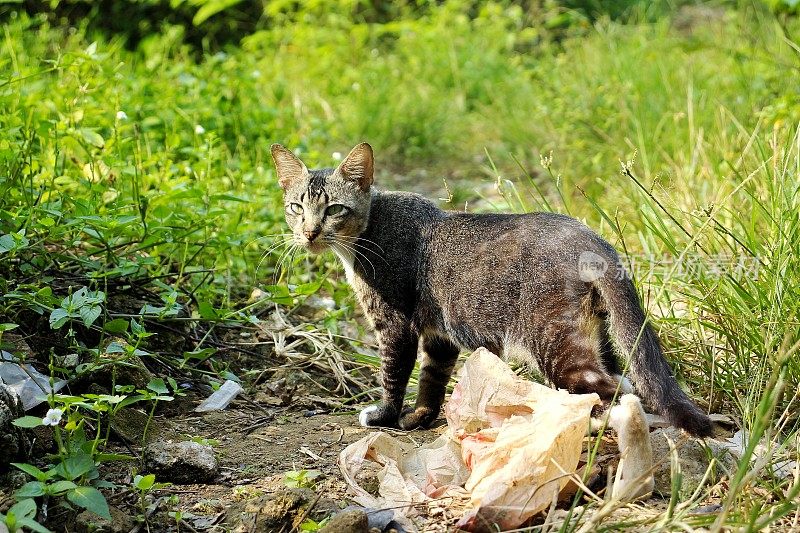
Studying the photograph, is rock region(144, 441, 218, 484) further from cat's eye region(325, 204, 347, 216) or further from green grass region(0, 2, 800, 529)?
cat's eye region(325, 204, 347, 216)

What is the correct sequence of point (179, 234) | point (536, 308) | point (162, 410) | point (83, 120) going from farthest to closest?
1. point (83, 120)
2. point (179, 234)
3. point (162, 410)
4. point (536, 308)

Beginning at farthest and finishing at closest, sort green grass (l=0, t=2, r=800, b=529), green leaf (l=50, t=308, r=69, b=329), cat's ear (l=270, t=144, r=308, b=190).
Answer: 1. cat's ear (l=270, t=144, r=308, b=190)
2. green grass (l=0, t=2, r=800, b=529)
3. green leaf (l=50, t=308, r=69, b=329)

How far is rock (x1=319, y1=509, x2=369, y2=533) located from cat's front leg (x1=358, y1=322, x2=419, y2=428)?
1.08 metres

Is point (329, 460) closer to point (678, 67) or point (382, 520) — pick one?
point (382, 520)

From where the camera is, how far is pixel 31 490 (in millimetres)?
2379

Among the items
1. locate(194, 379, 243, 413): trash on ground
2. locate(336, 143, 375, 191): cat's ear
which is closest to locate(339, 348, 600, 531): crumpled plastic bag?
locate(194, 379, 243, 413): trash on ground

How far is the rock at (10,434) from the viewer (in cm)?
257

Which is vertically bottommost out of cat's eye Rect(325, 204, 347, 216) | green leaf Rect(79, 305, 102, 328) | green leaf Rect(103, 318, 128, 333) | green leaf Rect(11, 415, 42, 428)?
green leaf Rect(103, 318, 128, 333)

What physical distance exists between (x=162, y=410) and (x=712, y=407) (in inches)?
78.0

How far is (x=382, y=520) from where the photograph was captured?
99.7 inches

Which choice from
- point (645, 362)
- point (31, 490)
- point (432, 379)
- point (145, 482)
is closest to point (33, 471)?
point (31, 490)

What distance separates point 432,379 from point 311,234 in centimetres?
75

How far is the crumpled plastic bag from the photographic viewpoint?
8.27 feet

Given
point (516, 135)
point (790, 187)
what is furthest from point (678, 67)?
point (790, 187)
